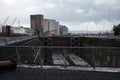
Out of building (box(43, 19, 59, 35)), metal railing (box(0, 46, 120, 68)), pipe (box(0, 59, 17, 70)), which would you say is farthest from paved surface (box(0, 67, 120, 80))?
building (box(43, 19, 59, 35))

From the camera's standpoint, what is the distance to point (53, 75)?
9039 millimetres

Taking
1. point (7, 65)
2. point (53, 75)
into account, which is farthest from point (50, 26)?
point (53, 75)

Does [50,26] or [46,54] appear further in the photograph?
[50,26]

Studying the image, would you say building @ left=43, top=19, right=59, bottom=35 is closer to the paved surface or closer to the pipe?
the pipe

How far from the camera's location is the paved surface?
8.61 metres

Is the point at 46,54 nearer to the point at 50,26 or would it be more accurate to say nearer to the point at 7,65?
the point at 7,65

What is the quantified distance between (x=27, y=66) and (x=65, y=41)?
2643 inches

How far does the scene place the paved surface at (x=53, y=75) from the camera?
8609mm

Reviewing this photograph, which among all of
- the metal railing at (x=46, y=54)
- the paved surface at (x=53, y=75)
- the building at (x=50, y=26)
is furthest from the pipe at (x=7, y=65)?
the building at (x=50, y=26)

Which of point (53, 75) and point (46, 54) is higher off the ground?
point (46, 54)

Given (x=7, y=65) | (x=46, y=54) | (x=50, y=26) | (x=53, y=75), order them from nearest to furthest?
(x=53, y=75), (x=7, y=65), (x=46, y=54), (x=50, y=26)

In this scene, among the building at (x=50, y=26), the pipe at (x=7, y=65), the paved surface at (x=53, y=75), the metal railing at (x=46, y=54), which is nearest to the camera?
the paved surface at (x=53, y=75)

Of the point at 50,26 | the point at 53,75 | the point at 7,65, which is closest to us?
the point at 53,75

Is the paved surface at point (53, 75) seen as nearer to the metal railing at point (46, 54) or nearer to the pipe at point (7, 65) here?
the pipe at point (7, 65)
